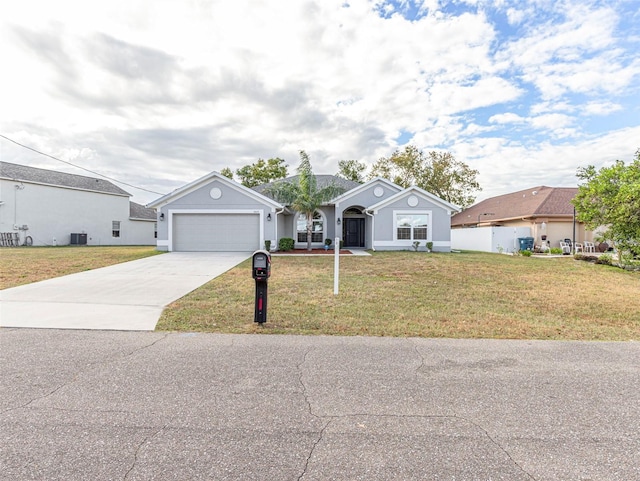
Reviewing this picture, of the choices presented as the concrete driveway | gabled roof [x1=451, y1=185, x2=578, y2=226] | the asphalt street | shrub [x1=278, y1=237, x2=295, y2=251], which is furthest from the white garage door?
gabled roof [x1=451, y1=185, x2=578, y2=226]

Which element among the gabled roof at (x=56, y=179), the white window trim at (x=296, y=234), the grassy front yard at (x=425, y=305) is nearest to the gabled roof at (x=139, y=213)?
the gabled roof at (x=56, y=179)

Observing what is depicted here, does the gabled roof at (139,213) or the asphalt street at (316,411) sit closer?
the asphalt street at (316,411)

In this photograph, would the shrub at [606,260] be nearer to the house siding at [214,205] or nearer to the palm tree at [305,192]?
the palm tree at [305,192]

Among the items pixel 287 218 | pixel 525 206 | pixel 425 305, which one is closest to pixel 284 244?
pixel 287 218

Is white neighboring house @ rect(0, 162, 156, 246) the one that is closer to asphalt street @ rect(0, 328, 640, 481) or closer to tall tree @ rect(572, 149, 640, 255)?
asphalt street @ rect(0, 328, 640, 481)

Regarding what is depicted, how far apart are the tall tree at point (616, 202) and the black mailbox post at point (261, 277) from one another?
13.5 metres

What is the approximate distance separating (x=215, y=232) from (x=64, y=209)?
660 inches

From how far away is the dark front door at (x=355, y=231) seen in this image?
22.7 metres

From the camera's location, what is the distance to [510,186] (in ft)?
109

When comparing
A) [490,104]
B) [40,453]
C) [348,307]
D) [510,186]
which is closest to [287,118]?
[490,104]

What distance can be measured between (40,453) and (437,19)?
43.2ft

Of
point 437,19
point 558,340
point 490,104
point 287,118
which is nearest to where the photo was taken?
point 558,340

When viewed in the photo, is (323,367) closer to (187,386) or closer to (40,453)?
(187,386)

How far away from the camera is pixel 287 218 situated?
2150 centimetres
